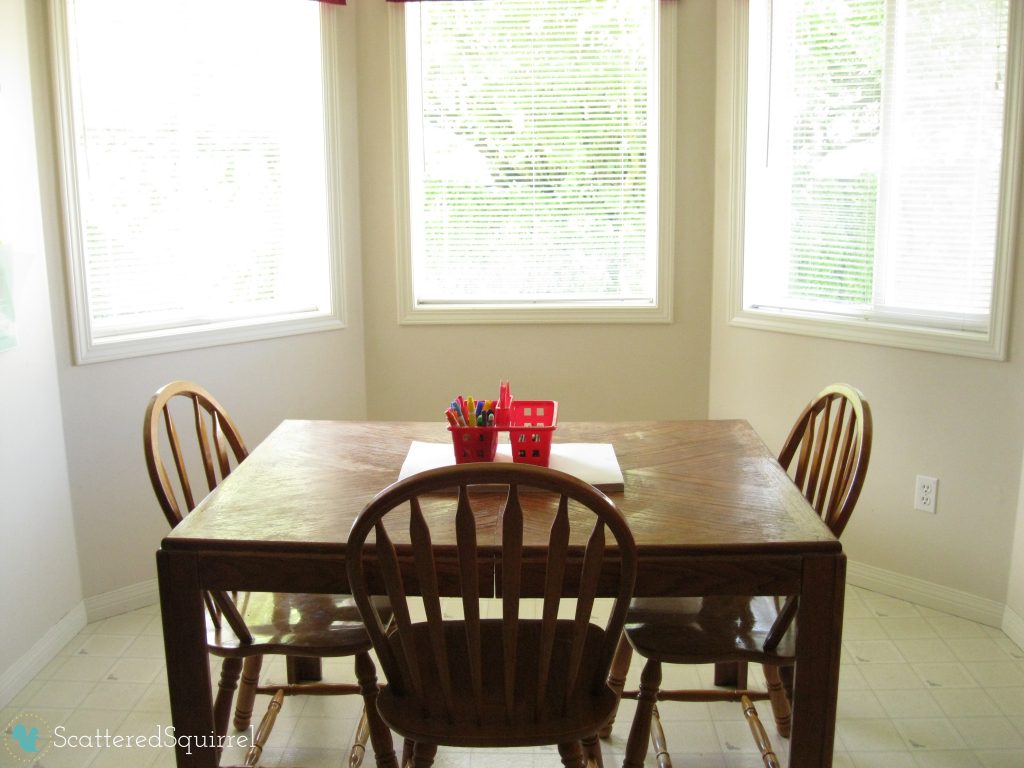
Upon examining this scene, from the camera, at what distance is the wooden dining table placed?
5.76 feet

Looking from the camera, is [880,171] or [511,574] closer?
[511,574]

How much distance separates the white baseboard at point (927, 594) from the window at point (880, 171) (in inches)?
29.1

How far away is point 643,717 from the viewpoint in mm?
2020

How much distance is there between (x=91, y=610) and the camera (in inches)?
122

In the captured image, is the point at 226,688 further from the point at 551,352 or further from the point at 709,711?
the point at 551,352

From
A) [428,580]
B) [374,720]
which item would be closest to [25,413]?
[374,720]

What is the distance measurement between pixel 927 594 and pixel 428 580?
2.12 metres

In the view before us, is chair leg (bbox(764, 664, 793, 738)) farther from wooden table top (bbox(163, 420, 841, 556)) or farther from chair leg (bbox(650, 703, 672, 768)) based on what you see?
wooden table top (bbox(163, 420, 841, 556))

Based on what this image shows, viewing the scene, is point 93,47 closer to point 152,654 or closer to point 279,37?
point 279,37

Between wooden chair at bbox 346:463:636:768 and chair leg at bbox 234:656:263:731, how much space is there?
63cm

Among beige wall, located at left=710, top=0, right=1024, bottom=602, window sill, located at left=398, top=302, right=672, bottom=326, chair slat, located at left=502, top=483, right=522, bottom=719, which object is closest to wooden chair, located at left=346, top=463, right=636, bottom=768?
chair slat, located at left=502, top=483, right=522, bottom=719

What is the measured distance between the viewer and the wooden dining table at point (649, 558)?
5.76ft

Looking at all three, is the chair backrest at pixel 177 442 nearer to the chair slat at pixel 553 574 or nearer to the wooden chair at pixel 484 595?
the wooden chair at pixel 484 595

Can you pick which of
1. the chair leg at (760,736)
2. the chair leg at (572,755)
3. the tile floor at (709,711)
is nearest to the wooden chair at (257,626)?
the tile floor at (709,711)
